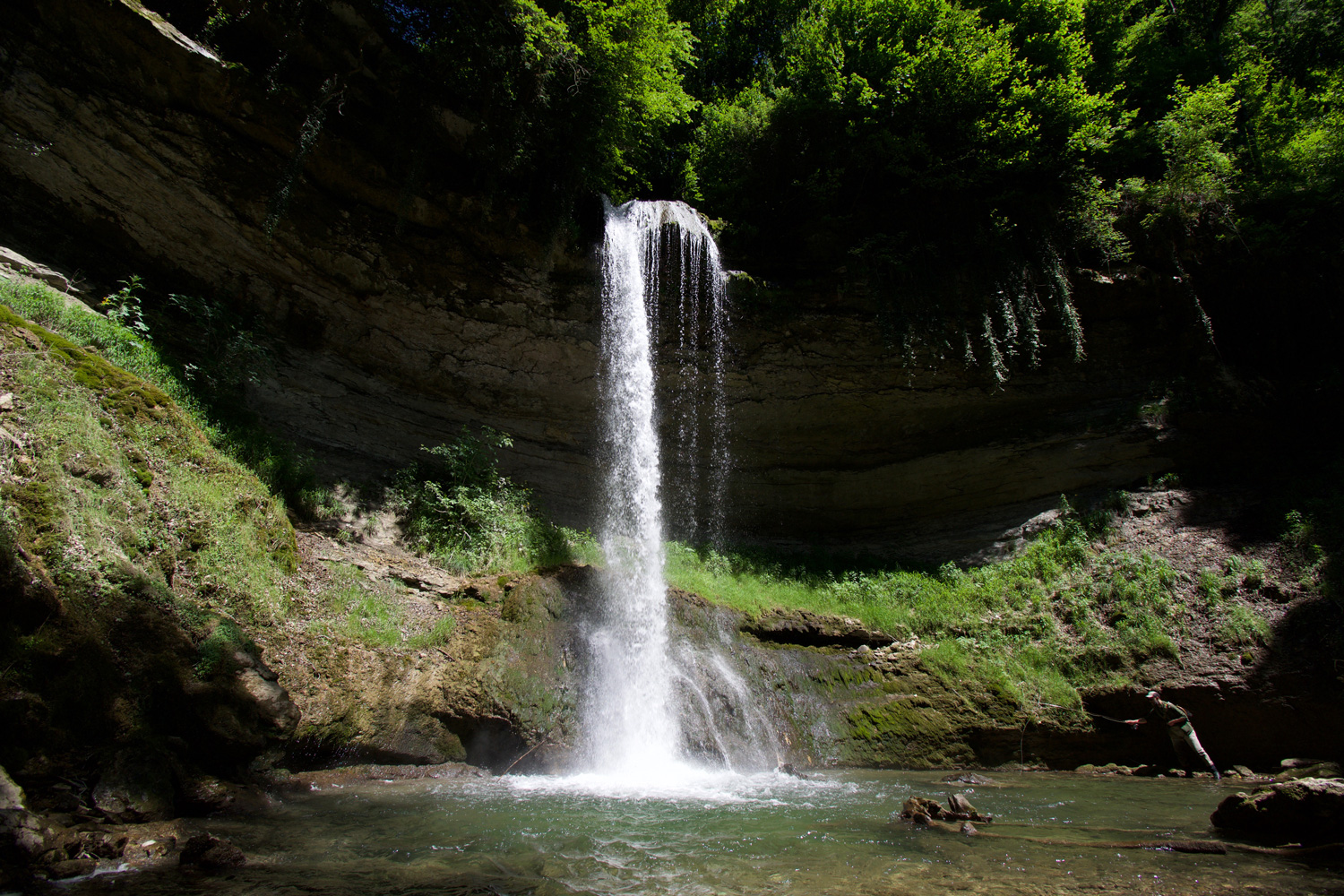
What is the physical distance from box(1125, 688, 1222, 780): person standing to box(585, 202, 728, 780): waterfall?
6312mm

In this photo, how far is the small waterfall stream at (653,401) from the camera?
923 cm

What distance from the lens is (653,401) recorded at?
1202 centimetres

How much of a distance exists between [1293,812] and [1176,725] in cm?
423

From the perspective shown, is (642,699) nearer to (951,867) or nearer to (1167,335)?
(951,867)

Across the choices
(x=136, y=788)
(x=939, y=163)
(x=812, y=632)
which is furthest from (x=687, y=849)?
(x=939, y=163)

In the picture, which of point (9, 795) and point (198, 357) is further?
point (198, 357)

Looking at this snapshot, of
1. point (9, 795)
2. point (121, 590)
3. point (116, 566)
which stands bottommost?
point (9, 795)

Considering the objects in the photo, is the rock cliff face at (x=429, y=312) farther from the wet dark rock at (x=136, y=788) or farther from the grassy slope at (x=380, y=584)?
the wet dark rock at (x=136, y=788)

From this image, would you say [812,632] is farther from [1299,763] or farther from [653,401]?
[1299,763]

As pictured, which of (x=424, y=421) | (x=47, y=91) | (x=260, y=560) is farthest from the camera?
(x=424, y=421)

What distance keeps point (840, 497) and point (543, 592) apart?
24.2ft

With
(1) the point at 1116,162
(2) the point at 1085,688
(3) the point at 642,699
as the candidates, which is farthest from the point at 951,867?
(1) the point at 1116,162

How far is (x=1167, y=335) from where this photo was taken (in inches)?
460

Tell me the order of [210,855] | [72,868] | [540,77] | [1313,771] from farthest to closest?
[540,77] → [1313,771] → [210,855] → [72,868]
